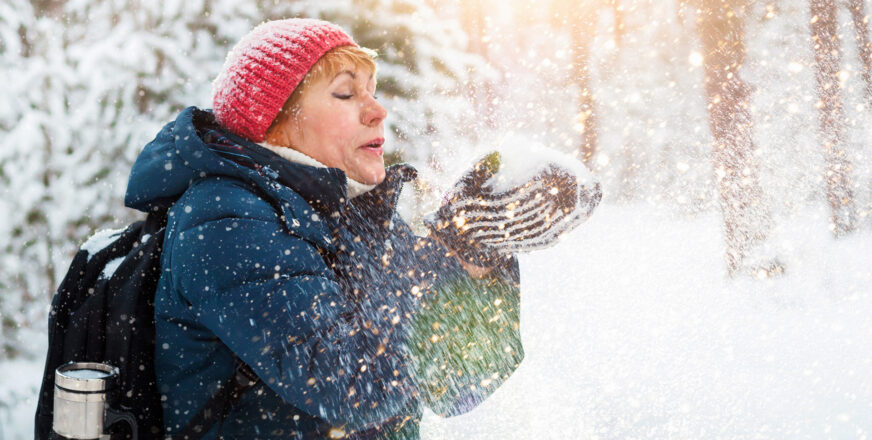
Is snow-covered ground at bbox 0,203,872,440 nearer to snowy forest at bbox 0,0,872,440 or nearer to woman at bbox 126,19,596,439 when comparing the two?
snowy forest at bbox 0,0,872,440

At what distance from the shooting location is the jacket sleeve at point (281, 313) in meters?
1.15

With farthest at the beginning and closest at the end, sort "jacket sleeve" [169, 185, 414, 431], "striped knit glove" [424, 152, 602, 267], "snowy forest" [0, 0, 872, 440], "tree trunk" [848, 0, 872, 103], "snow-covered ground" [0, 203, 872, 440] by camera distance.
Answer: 1. "tree trunk" [848, 0, 872, 103]
2. "snow-covered ground" [0, 203, 872, 440]
3. "snowy forest" [0, 0, 872, 440]
4. "striped knit glove" [424, 152, 602, 267]
5. "jacket sleeve" [169, 185, 414, 431]

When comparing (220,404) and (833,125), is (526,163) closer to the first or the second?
(220,404)

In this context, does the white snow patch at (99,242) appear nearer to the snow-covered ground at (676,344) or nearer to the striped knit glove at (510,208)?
the striped knit glove at (510,208)

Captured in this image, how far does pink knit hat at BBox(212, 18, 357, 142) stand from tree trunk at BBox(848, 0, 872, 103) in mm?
7589

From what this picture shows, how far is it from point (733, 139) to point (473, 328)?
949 cm

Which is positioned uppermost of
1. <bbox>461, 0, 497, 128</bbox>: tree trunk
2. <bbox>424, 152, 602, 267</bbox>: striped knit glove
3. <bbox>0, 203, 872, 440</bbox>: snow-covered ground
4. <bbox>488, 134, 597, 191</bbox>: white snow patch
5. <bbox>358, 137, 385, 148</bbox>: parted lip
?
<bbox>461, 0, 497, 128</bbox>: tree trunk

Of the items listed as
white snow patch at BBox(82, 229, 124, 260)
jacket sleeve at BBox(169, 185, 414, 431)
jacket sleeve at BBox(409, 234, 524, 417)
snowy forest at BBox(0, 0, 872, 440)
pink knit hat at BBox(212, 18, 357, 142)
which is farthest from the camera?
snowy forest at BBox(0, 0, 872, 440)

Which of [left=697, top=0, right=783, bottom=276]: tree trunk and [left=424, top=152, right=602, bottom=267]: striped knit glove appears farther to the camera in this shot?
[left=697, top=0, right=783, bottom=276]: tree trunk

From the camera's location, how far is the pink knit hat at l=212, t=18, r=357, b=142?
1.53 meters

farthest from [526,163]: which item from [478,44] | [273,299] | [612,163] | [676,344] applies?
[612,163]

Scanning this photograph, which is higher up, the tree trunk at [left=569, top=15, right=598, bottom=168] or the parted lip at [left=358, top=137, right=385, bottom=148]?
the tree trunk at [left=569, top=15, right=598, bottom=168]

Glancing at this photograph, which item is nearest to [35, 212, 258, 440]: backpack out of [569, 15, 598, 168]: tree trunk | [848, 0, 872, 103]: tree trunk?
[569, 15, 598, 168]: tree trunk

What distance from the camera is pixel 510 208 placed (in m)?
1.69
